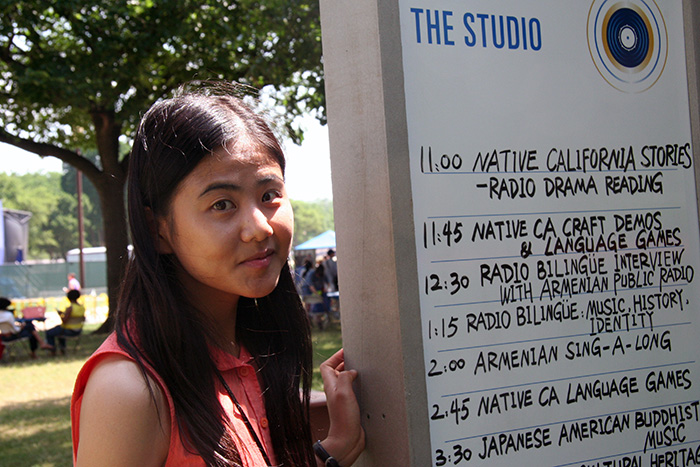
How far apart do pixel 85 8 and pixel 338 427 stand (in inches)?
524

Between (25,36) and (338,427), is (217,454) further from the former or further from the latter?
(25,36)

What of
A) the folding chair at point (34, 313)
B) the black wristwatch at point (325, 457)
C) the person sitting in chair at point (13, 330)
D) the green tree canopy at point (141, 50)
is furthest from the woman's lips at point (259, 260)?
the folding chair at point (34, 313)

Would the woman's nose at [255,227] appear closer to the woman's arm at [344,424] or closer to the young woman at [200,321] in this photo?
the young woman at [200,321]

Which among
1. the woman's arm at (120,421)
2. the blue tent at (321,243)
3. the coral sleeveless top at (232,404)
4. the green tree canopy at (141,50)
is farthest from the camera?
the blue tent at (321,243)

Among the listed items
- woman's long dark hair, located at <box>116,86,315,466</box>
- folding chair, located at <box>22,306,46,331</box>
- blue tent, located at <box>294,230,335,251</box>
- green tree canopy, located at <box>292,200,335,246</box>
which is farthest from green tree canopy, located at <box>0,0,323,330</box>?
green tree canopy, located at <box>292,200,335,246</box>

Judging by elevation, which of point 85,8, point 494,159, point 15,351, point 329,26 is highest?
point 85,8

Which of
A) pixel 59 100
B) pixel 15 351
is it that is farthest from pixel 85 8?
pixel 15 351

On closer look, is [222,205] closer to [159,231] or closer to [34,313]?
[159,231]

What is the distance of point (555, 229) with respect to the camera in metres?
1.78

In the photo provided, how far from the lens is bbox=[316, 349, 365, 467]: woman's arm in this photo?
5.33 feet

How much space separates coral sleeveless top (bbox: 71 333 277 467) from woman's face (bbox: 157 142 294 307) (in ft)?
0.70

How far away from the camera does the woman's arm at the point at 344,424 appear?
1.62 m

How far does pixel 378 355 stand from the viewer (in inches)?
64.5

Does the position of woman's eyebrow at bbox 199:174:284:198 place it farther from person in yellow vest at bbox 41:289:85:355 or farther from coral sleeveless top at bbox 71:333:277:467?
person in yellow vest at bbox 41:289:85:355
